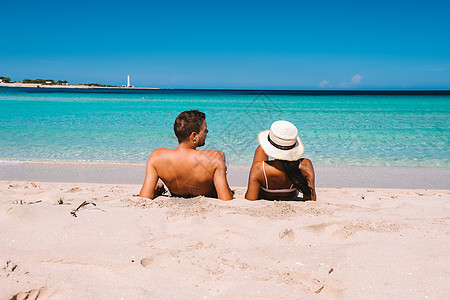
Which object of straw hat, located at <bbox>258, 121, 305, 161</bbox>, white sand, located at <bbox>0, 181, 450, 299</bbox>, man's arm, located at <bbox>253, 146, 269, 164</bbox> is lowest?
white sand, located at <bbox>0, 181, 450, 299</bbox>

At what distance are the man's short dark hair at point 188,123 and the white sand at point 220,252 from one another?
818mm

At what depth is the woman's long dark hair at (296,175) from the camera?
3.98 metres

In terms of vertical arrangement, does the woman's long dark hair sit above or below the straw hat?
below

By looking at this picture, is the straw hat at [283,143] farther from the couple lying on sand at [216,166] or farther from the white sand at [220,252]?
the white sand at [220,252]

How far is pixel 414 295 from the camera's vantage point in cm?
204

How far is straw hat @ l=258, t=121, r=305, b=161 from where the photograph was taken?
12.6 feet

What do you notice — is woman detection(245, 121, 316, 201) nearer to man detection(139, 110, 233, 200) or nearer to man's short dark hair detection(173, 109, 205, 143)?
man detection(139, 110, 233, 200)

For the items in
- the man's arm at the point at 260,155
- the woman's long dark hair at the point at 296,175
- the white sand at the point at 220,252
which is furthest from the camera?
the man's arm at the point at 260,155

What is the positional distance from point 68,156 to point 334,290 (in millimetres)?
8156

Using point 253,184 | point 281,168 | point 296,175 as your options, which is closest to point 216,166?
point 253,184

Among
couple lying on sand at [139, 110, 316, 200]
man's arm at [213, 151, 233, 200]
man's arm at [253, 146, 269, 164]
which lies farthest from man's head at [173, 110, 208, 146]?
man's arm at [253, 146, 269, 164]

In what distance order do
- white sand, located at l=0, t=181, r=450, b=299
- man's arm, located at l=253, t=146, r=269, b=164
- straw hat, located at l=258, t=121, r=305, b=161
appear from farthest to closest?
man's arm, located at l=253, t=146, r=269, b=164 → straw hat, located at l=258, t=121, r=305, b=161 → white sand, located at l=0, t=181, r=450, b=299

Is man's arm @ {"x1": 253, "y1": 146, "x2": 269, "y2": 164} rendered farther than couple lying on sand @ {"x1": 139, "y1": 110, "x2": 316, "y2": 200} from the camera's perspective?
Yes

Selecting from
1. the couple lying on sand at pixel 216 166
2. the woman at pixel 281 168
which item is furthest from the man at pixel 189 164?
the woman at pixel 281 168
